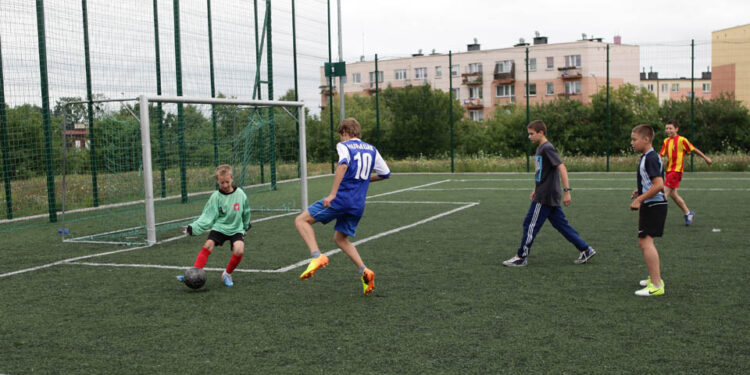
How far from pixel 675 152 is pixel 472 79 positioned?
73.1 metres

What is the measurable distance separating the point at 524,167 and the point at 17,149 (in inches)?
690

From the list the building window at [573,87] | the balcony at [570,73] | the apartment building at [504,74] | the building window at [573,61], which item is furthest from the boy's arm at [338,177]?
the building window at [573,61]

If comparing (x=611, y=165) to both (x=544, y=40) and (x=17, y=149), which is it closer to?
(x=17, y=149)

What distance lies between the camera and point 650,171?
5785 mm

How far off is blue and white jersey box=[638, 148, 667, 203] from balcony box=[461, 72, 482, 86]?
7280 centimetres

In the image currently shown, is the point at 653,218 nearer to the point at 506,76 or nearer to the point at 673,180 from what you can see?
the point at 673,180

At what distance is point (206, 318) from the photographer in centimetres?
543

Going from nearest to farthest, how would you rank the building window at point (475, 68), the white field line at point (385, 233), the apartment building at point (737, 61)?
the white field line at point (385, 233) < the apartment building at point (737, 61) < the building window at point (475, 68)

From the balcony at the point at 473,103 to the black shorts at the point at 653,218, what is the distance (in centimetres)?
7513

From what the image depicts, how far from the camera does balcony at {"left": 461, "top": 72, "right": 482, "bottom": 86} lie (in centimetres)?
7875

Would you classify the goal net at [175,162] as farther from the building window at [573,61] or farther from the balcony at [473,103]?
the balcony at [473,103]

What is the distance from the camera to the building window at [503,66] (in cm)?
7688

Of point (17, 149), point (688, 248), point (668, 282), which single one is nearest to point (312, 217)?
point (668, 282)

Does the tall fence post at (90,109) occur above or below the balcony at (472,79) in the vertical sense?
below
